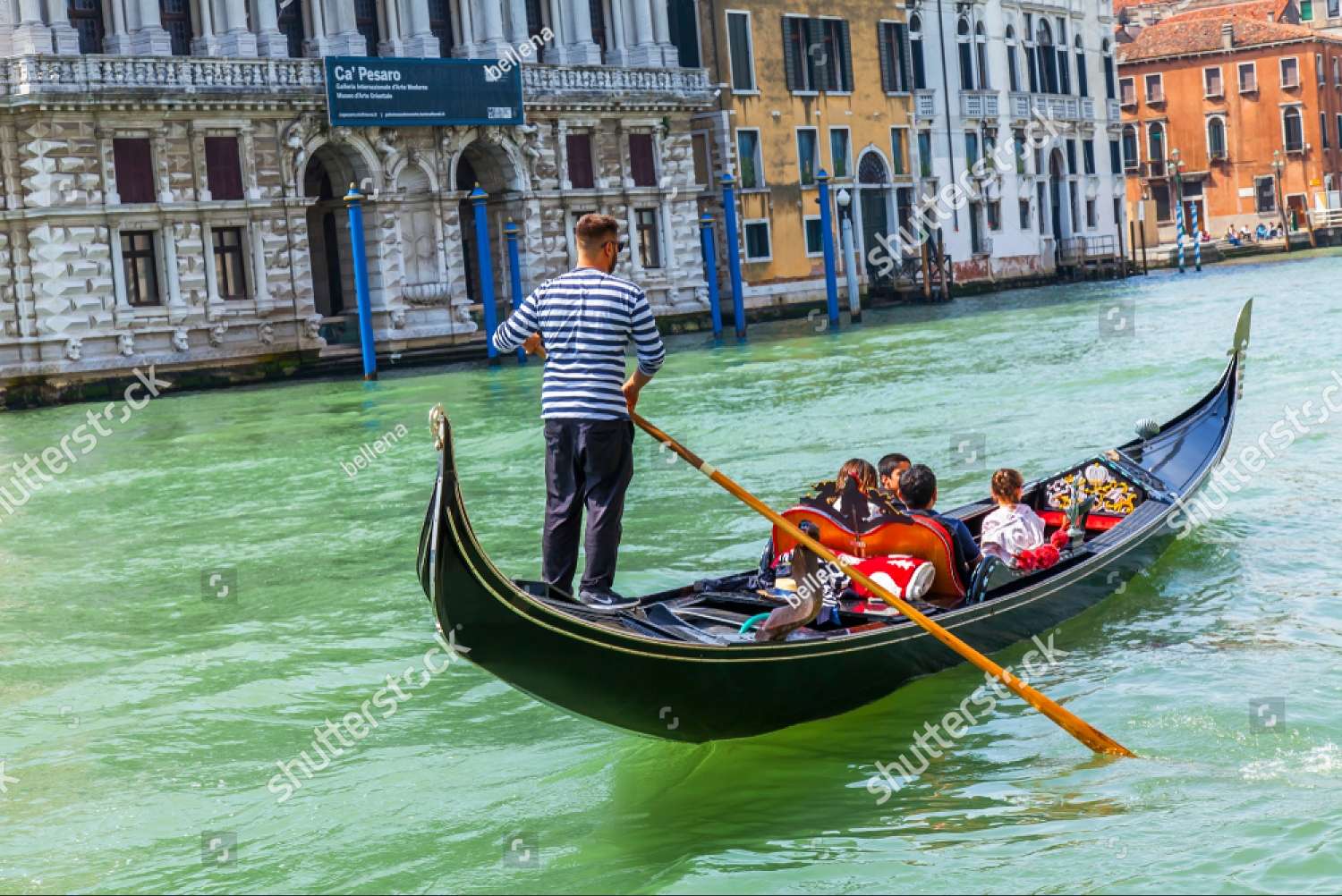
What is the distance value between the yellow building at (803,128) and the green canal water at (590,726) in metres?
16.3

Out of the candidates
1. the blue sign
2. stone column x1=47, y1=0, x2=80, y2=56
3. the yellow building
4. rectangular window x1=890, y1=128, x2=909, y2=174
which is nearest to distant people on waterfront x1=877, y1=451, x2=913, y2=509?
stone column x1=47, y1=0, x2=80, y2=56

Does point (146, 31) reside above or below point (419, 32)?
below

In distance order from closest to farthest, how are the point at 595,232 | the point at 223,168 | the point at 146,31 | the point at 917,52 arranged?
1. the point at 595,232
2. the point at 146,31
3. the point at 223,168
4. the point at 917,52

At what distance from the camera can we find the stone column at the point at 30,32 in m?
20.4

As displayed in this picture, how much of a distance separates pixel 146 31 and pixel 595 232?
17.8 meters

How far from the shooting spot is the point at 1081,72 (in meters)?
38.9

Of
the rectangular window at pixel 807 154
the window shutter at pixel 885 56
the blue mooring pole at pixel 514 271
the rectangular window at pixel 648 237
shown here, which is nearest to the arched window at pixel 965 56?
the window shutter at pixel 885 56

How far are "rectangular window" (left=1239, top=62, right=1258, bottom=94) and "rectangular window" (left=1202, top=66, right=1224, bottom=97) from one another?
22.3 inches

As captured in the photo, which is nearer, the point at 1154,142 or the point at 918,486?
the point at 918,486

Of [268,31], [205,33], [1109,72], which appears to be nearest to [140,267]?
[205,33]

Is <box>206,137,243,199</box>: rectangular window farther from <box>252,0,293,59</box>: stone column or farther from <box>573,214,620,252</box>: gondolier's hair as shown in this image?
<box>573,214,620,252</box>: gondolier's hair

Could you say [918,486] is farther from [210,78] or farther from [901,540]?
[210,78]

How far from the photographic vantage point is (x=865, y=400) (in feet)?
49.6

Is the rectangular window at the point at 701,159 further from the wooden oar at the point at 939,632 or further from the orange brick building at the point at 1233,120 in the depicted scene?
the wooden oar at the point at 939,632
